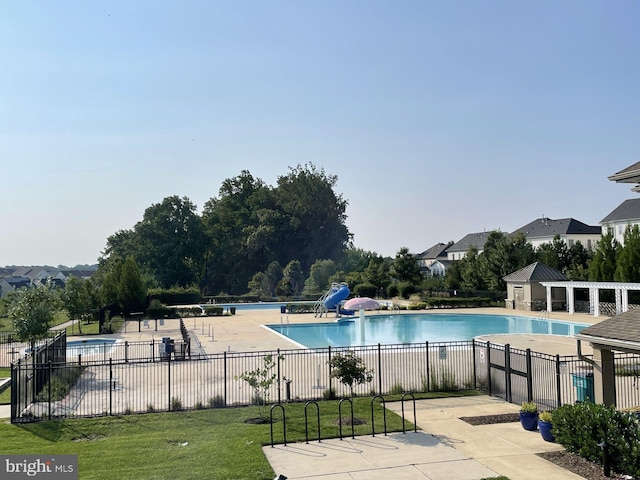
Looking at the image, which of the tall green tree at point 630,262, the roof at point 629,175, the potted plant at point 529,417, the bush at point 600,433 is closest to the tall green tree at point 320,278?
the tall green tree at point 630,262

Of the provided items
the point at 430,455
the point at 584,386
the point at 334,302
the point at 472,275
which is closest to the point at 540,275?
the point at 472,275

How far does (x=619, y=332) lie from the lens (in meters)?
10.9

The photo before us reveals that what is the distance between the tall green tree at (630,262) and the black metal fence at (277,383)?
76.0ft

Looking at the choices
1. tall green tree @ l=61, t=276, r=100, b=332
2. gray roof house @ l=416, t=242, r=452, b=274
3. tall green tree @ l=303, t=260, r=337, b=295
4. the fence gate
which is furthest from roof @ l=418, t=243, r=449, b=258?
the fence gate

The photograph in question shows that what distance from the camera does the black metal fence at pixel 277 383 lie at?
15.0m

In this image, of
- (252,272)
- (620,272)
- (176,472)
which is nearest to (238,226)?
(252,272)

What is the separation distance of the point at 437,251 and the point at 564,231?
3797 centimetres

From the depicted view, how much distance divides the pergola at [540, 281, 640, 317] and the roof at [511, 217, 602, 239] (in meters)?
39.0

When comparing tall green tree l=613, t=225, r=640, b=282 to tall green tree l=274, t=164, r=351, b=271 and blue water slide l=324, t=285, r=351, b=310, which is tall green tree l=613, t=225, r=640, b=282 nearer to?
blue water slide l=324, t=285, r=351, b=310

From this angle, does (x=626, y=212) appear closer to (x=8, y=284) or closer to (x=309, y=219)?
(x=309, y=219)

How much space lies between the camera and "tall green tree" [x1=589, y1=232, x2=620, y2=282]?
44250 millimetres

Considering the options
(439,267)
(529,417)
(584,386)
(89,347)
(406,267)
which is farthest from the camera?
(439,267)

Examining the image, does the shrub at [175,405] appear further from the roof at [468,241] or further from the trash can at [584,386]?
the roof at [468,241]

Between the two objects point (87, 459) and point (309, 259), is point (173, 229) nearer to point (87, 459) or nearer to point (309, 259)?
point (309, 259)
